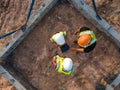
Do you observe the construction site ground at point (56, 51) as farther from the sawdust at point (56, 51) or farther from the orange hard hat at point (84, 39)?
the orange hard hat at point (84, 39)

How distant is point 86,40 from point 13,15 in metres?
2.53

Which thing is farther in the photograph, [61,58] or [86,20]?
[86,20]

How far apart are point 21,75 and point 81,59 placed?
1912 millimetres

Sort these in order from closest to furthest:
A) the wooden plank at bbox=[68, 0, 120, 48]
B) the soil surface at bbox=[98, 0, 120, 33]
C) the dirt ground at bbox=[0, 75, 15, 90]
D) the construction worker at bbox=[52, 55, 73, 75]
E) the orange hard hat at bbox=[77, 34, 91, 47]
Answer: the orange hard hat at bbox=[77, 34, 91, 47]
the construction worker at bbox=[52, 55, 73, 75]
the wooden plank at bbox=[68, 0, 120, 48]
the dirt ground at bbox=[0, 75, 15, 90]
the soil surface at bbox=[98, 0, 120, 33]

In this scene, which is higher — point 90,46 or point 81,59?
point 90,46

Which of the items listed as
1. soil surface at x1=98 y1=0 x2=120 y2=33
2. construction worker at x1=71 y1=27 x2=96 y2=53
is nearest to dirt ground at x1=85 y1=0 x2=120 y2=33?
soil surface at x1=98 y1=0 x2=120 y2=33

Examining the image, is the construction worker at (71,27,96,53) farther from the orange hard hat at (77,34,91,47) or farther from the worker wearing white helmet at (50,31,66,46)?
the worker wearing white helmet at (50,31,66,46)

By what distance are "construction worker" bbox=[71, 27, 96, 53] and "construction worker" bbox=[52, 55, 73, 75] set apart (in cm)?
58

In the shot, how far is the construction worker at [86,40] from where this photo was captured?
340 inches

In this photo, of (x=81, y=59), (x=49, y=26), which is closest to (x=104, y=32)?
(x=81, y=59)

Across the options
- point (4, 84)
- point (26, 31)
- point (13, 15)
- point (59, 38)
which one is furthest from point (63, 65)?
point (13, 15)

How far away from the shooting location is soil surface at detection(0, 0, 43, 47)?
9625 mm

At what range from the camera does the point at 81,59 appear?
31.7 feet

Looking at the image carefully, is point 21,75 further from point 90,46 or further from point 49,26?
point 90,46
